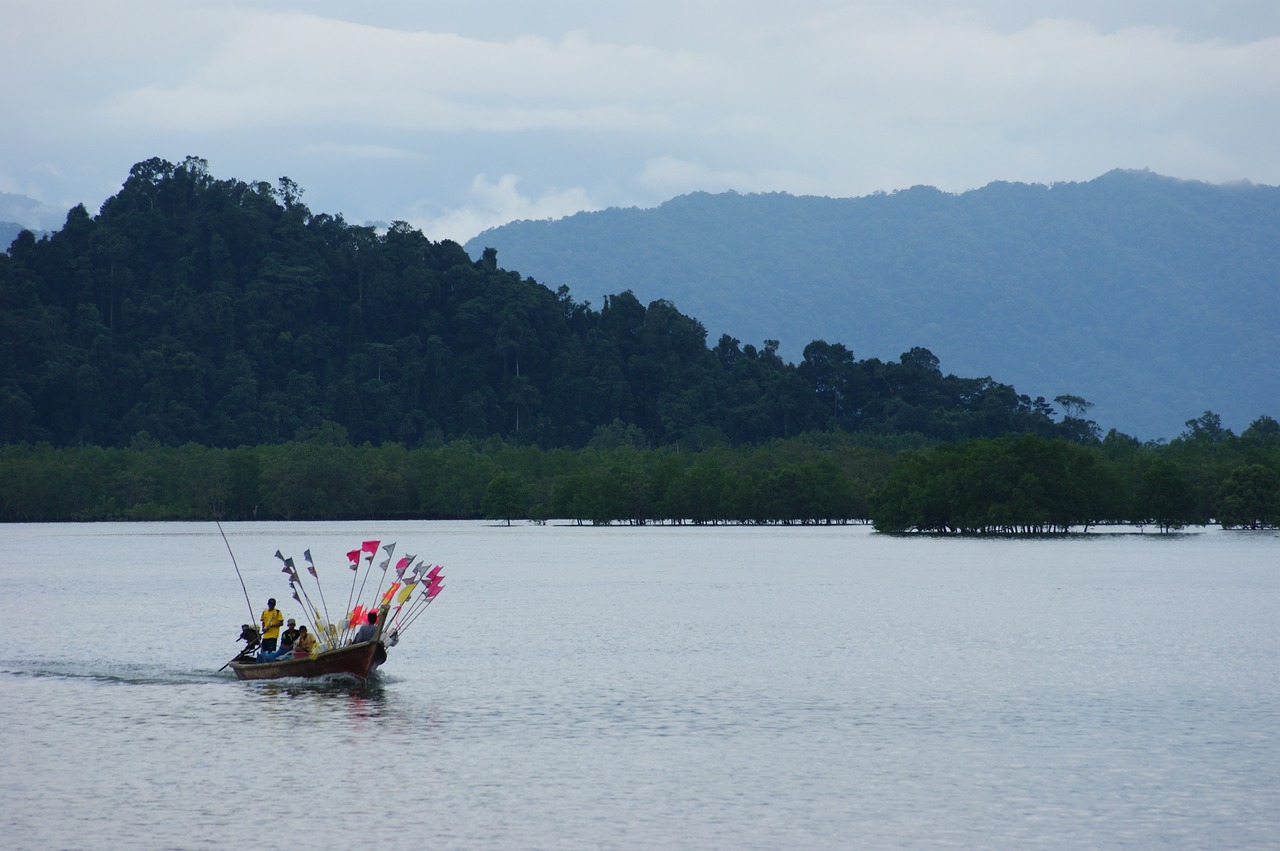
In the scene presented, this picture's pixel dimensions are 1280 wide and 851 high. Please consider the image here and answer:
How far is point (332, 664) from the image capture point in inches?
1677

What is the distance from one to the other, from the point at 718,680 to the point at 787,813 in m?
18.4

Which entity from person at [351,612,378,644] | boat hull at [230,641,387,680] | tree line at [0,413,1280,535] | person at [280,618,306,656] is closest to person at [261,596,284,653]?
person at [280,618,306,656]

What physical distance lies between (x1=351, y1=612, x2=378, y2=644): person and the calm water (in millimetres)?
1601

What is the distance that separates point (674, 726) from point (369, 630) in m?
10.1

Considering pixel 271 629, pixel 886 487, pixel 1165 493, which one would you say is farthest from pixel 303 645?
pixel 1165 493

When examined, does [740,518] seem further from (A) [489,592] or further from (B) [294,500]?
(A) [489,592]

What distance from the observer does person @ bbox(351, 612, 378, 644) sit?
42.1 metres

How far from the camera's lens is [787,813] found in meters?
27.3

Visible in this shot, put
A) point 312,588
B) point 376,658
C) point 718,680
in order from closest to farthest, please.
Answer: point 376,658 → point 718,680 → point 312,588

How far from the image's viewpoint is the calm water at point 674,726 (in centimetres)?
2653

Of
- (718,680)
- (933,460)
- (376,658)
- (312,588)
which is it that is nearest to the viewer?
(376,658)

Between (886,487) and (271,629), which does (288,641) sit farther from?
(886,487)

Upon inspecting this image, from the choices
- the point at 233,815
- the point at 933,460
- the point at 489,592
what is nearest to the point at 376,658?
the point at 233,815

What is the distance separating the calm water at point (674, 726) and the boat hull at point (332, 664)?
630 mm
